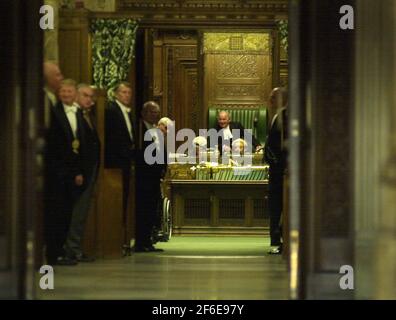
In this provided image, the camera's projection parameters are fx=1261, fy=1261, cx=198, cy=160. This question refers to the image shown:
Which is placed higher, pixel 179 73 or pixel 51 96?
pixel 179 73

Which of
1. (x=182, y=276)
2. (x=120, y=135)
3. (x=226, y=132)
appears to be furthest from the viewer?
(x=226, y=132)

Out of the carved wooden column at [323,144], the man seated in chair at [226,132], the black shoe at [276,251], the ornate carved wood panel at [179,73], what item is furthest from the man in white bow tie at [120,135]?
the ornate carved wood panel at [179,73]

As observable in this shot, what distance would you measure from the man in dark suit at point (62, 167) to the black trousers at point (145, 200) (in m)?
1.93

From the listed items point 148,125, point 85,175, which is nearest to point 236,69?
point 148,125

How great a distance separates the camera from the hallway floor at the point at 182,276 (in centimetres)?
836

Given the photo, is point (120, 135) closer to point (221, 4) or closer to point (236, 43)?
point (221, 4)

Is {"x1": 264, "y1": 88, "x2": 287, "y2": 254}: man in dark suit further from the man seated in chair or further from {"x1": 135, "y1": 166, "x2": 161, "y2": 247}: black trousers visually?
the man seated in chair

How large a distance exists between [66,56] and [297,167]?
6.35 meters

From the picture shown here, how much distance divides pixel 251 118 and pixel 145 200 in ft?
21.1

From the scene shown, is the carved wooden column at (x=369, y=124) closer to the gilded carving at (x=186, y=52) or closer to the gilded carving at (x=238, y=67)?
the gilded carving at (x=238, y=67)

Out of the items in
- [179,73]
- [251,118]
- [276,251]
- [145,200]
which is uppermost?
[179,73]

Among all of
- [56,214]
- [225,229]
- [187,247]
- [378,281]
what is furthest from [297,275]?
[225,229]

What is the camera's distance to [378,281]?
5.68 metres

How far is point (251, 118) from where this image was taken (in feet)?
63.0
